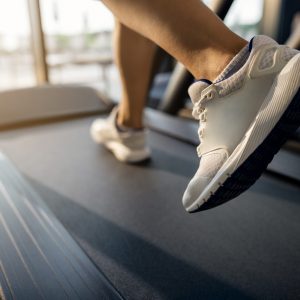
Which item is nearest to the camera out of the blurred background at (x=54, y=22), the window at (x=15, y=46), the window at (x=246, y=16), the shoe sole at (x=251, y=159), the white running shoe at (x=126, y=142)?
the shoe sole at (x=251, y=159)

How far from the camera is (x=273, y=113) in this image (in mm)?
627

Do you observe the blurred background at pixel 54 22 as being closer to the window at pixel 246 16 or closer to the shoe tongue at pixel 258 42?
the window at pixel 246 16

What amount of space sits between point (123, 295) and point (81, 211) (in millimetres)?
389

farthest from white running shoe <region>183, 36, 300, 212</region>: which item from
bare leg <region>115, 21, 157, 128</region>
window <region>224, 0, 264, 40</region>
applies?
window <region>224, 0, 264, 40</region>

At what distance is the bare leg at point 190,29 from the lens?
652 mm

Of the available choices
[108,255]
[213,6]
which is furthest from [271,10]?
[108,255]

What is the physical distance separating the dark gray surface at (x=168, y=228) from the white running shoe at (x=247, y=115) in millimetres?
168

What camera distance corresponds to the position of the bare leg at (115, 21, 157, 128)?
1243mm

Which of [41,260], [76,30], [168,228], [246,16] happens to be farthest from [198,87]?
[76,30]

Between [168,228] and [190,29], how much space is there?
0.53 meters

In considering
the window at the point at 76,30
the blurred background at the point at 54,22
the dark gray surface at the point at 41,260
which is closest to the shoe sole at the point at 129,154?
the dark gray surface at the point at 41,260

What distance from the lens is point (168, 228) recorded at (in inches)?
35.8

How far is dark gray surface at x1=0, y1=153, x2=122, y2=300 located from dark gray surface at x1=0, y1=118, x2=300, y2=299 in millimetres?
36

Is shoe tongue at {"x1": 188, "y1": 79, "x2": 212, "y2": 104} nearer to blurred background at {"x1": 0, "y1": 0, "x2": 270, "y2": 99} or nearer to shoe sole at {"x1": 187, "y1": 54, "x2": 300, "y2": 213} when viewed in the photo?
shoe sole at {"x1": 187, "y1": 54, "x2": 300, "y2": 213}
